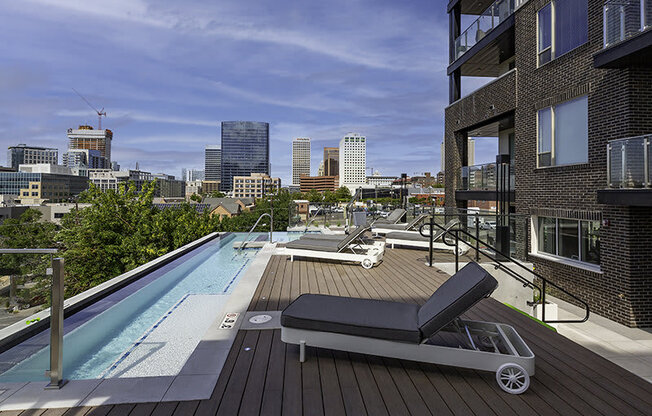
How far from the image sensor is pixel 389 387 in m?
2.81

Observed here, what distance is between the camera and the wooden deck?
2.49 m

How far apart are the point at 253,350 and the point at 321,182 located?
18013cm

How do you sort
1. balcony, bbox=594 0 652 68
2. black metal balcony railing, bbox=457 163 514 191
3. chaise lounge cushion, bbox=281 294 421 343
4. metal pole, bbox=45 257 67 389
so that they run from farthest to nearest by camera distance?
1. black metal balcony railing, bbox=457 163 514 191
2. balcony, bbox=594 0 652 68
3. chaise lounge cushion, bbox=281 294 421 343
4. metal pole, bbox=45 257 67 389

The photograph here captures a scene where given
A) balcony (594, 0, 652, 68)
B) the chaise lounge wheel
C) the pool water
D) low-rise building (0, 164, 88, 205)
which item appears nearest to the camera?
the chaise lounge wheel

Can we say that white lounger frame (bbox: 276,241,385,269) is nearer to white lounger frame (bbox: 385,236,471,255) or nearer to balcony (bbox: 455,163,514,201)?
white lounger frame (bbox: 385,236,471,255)

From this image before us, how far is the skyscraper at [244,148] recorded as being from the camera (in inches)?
7584

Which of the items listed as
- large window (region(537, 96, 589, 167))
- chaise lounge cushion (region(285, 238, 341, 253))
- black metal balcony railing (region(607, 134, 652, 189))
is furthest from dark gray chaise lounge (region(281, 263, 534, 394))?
large window (region(537, 96, 589, 167))

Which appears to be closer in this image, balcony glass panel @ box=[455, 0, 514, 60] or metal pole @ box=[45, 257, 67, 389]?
metal pole @ box=[45, 257, 67, 389]

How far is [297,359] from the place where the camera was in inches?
128

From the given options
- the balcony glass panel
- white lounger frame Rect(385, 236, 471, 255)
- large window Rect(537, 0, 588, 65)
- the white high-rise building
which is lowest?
white lounger frame Rect(385, 236, 471, 255)

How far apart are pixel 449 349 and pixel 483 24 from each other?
14183mm

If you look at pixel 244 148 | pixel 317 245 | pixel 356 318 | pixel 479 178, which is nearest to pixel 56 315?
pixel 356 318

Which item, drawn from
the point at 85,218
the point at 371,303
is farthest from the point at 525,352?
the point at 85,218

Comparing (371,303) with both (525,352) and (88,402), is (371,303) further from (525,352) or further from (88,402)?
(88,402)
